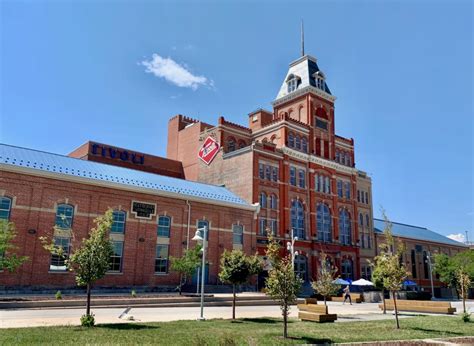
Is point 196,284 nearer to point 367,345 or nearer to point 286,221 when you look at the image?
point 286,221

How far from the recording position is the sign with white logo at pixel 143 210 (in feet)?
114

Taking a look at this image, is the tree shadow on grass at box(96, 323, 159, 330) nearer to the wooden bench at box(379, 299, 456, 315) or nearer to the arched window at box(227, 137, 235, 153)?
the wooden bench at box(379, 299, 456, 315)

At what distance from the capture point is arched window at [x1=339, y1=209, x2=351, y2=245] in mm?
55884

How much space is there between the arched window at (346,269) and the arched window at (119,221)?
1239 inches

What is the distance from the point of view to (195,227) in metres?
38.4

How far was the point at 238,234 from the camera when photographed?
1671 inches

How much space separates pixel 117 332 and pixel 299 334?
21.2ft

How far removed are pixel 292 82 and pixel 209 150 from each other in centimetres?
1663

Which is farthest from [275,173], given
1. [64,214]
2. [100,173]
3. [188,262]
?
[64,214]

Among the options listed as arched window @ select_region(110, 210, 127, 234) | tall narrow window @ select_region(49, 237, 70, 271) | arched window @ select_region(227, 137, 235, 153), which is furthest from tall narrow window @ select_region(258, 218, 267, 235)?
tall narrow window @ select_region(49, 237, 70, 271)

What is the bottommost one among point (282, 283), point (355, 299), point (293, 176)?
point (355, 299)

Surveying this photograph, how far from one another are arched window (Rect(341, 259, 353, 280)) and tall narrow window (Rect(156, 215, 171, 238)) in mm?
27189

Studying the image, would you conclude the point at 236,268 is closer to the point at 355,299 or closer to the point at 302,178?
the point at 355,299

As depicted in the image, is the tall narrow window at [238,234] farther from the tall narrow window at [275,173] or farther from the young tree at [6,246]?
the young tree at [6,246]
